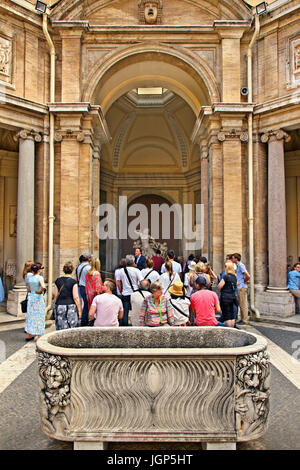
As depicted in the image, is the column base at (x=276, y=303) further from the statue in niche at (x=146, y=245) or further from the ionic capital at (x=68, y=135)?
the statue in niche at (x=146, y=245)

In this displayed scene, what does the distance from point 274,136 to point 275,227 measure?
8.07 feet

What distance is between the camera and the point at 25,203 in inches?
362

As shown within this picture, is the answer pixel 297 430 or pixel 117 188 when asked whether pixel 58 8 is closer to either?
pixel 117 188

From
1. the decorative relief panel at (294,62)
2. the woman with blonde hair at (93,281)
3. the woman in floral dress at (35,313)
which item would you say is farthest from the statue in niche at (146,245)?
the woman with blonde hair at (93,281)

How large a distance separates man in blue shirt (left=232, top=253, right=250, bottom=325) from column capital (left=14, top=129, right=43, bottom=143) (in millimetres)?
6086

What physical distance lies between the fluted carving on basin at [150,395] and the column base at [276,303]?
640 centimetres

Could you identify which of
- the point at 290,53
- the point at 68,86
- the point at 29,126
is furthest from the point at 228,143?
the point at 29,126

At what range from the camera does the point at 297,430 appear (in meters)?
3.48

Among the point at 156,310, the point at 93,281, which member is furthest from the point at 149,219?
the point at 156,310

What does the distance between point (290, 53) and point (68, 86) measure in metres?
6.03

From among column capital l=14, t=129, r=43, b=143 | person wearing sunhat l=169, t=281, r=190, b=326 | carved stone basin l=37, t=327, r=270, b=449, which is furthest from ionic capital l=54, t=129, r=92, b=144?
carved stone basin l=37, t=327, r=270, b=449

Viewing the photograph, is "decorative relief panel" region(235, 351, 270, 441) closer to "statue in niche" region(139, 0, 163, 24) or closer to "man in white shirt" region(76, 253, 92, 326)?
"man in white shirt" region(76, 253, 92, 326)

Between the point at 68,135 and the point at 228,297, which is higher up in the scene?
the point at 68,135

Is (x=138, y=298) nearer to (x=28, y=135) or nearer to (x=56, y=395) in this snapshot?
(x=56, y=395)
